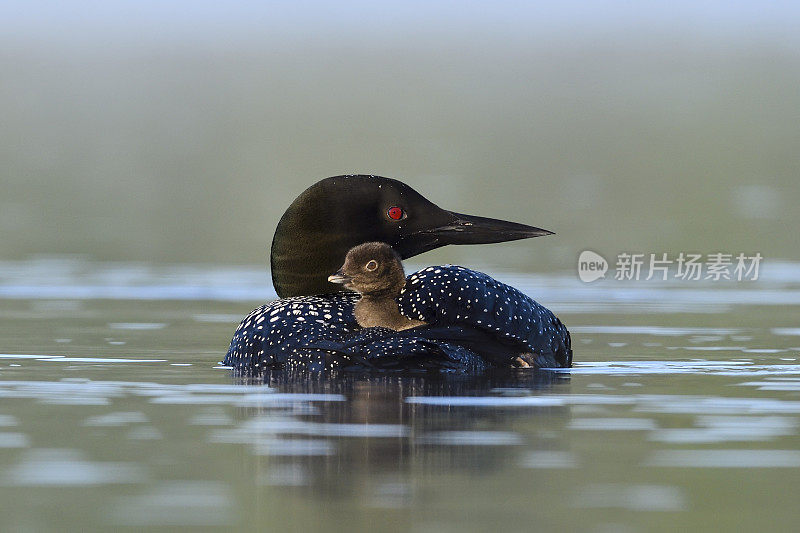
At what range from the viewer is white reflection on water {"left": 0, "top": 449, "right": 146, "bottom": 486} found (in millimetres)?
4645

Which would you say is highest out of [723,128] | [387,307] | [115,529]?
[723,128]

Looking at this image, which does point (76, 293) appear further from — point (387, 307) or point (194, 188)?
point (194, 188)

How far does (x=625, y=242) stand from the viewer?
14.6 meters

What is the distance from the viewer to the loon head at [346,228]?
7461 mm

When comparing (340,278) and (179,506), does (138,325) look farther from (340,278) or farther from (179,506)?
(179,506)

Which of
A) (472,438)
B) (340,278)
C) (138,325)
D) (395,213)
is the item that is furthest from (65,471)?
(138,325)

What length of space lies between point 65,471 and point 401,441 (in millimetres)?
902

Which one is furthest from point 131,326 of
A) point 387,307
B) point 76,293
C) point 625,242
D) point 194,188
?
point 194,188

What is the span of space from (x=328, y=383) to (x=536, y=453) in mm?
1482

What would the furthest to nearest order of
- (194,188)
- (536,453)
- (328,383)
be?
1. (194,188)
2. (328,383)
3. (536,453)

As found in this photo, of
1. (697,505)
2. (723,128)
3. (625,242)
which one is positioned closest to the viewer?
(697,505)

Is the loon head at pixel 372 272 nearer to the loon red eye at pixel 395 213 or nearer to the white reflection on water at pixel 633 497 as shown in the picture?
the loon red eye at pixel 395 213

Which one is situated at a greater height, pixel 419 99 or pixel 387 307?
pixel 419 99

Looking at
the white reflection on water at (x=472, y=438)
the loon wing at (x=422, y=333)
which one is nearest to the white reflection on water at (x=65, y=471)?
the white reflection on water at (x=472, y=438)
